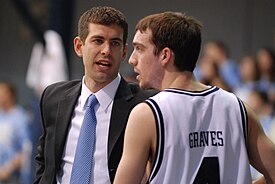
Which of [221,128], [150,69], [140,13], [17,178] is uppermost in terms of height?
[140,13]

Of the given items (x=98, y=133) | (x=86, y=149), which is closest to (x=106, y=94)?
(x=98, y=133)

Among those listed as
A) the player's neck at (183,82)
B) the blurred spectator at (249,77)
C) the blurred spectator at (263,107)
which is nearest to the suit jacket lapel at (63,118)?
the player's neck at (183,82)

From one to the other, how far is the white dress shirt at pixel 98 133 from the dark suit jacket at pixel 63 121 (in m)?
0.03

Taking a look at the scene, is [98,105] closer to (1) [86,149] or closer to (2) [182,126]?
Result: (1) [86,149]

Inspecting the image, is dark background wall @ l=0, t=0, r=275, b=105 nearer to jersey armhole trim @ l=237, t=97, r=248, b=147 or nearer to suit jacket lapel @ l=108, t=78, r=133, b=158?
suit jacket lapel @ l=108, t=78, r=133, b=158

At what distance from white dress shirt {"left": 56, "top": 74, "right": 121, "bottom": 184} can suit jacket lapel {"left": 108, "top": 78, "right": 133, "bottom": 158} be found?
0.09 ft

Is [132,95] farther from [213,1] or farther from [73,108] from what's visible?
[213,1]

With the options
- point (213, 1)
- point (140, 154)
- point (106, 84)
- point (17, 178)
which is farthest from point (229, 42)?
point (140, 154)

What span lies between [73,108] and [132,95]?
0.99 feet

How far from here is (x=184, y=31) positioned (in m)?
3.92

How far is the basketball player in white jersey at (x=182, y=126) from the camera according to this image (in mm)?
3822

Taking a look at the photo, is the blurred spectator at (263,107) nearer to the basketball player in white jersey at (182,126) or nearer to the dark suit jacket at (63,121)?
the dark suit jacket at (63,121)

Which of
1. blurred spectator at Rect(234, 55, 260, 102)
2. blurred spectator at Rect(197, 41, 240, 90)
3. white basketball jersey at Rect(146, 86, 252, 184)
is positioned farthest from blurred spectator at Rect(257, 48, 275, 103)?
white basketball jersey at Rect(146, 86, 252, 184)

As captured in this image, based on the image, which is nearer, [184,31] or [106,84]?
[184,31]
